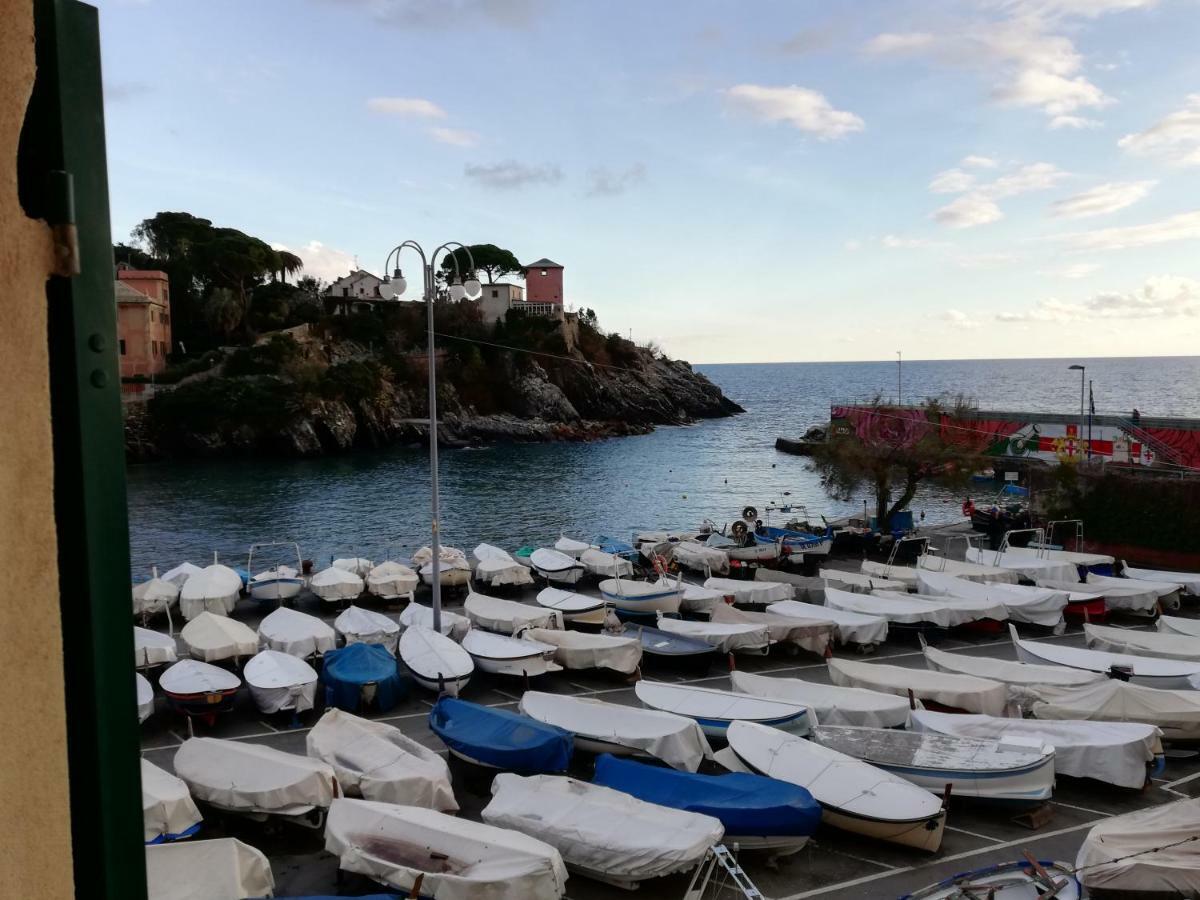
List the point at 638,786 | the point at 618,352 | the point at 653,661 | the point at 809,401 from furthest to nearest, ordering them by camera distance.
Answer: the point at 809,401, the point at 618,352, the point at 653,661, the point at 638,786

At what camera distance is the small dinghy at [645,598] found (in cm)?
2567

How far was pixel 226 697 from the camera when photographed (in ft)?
58.3

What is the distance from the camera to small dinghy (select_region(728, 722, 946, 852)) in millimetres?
12852

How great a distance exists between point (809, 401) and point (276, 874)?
178 metres

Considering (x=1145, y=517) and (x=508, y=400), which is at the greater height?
(x=508, y=400)

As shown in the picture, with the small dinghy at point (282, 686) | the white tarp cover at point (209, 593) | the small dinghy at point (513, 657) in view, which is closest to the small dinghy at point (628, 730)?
the small dinghy at point (513, 657)

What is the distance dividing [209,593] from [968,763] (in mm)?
21533

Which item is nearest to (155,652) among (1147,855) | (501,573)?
(501,573)

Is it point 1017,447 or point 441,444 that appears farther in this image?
point 441,444

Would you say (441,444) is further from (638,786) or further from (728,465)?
(638,786)

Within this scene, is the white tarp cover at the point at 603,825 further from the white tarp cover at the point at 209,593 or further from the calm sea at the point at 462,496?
the calm sea at the point at 462,496

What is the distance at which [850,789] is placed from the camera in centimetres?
1348

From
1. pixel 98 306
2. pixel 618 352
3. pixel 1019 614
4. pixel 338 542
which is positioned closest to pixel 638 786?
pixel 98 306

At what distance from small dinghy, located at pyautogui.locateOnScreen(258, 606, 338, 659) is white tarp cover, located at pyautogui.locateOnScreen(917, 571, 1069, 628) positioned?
17.5 metres
